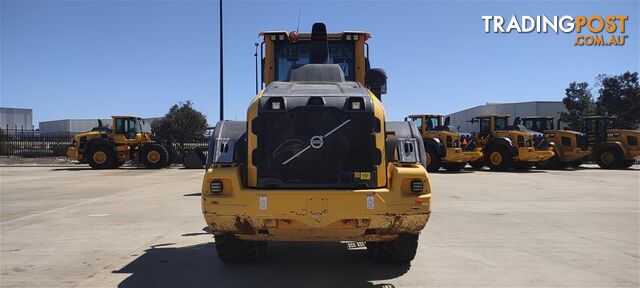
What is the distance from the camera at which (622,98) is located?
45.2m

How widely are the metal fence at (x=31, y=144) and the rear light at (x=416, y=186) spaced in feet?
109

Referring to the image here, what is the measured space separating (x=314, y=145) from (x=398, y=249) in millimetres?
1767

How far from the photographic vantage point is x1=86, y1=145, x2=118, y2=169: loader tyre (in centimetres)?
2783

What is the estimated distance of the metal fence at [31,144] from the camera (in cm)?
3825

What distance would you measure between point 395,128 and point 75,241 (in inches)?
199

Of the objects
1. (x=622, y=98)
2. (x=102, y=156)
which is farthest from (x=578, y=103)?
Result: (x=102, y=156)

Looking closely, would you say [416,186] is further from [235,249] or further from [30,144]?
[30,144]

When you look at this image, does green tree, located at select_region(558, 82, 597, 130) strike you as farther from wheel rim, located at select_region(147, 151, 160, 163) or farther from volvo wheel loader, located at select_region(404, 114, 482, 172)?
wheel rim, located at select_region(147, 151, 160, 163)

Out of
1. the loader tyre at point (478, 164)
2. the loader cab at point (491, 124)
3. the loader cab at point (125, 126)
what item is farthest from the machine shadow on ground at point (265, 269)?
the loader cab at point (125, 126)

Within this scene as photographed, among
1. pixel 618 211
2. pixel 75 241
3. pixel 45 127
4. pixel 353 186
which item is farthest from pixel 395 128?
pixel 45 127

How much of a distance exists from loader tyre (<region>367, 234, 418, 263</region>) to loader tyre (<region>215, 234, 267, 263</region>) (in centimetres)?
148

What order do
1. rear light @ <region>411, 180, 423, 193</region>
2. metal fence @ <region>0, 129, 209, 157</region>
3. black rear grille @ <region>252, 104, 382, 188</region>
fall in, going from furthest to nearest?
metal fence @ <region>0, 129, 209, 157</region> < black rear grille @ <region>252, 104, 382, 188</region> < rear light @ <region>411, 180, 423, 193</region>

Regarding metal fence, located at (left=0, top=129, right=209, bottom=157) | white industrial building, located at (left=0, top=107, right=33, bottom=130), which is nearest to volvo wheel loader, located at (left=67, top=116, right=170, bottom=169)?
metal fence, located at (left=0, top=129, right=209, bottom=157)

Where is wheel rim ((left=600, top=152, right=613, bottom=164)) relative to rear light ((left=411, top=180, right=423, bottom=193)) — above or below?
below
